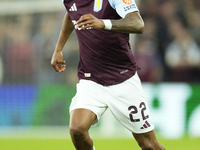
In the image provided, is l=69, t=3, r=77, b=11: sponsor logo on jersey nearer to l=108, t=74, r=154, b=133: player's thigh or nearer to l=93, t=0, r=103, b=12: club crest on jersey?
l=93, t=0, r=103, b=12: club crest on jersey

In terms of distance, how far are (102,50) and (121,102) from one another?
625 mm

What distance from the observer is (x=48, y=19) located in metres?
14.0

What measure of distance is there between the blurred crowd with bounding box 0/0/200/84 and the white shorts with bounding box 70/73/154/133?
6.02 m

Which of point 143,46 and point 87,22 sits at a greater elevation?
point 87,22

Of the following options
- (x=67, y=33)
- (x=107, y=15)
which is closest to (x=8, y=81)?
(x=67, y=33)

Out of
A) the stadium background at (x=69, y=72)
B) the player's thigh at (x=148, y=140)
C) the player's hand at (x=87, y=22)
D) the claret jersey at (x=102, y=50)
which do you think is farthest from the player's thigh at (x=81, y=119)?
the stadium background at (x=69, y=72)

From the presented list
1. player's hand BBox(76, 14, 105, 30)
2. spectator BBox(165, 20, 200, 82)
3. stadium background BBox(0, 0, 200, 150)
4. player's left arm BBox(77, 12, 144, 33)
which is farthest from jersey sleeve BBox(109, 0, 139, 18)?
spectator BBox(165, 20, 200, 82)

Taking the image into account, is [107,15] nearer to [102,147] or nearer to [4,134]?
[102,147]

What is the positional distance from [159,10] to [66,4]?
743 cm

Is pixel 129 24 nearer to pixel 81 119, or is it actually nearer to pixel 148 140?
pixel 81 119

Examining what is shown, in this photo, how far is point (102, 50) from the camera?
5785 millimetres

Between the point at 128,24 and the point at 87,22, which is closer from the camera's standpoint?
the point at 87,22

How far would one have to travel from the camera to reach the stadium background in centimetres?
1118

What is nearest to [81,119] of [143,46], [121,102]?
[121,102]
